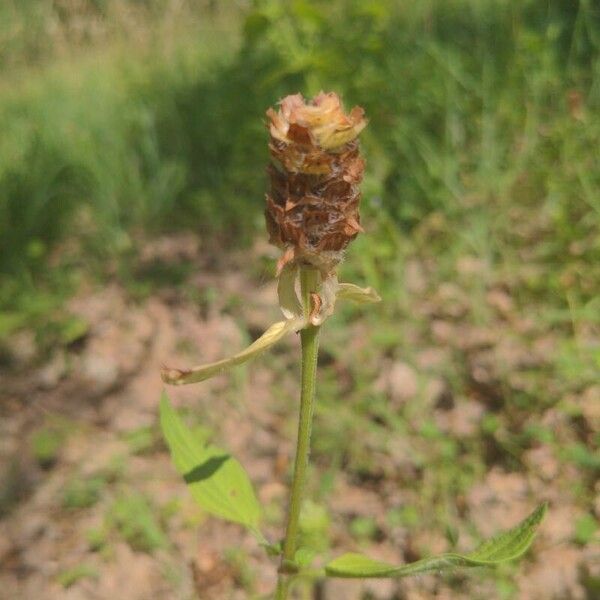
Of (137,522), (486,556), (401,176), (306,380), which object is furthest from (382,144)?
(486,556)

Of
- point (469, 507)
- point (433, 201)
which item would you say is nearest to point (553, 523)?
point (469, 507)

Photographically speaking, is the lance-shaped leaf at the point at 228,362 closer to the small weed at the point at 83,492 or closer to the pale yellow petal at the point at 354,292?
the pale yellow petal at the point at 354,292

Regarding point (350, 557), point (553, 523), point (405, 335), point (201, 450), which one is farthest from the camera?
point (405, 335)

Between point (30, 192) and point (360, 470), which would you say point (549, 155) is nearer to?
point (360, 470)

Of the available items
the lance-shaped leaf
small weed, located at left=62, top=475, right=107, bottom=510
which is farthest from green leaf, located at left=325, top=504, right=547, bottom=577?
small weed, located at left=62, top=475, right=107, bottom=510

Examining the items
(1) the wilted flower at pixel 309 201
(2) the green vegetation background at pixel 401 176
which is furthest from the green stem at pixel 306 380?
(2) the green vegetation background at pixel 401 176

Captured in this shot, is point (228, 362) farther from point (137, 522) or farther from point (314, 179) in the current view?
point (137, 522)
